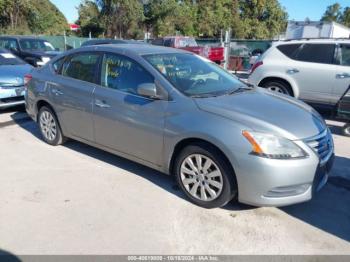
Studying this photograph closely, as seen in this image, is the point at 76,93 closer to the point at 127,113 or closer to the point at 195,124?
the point at 127,113

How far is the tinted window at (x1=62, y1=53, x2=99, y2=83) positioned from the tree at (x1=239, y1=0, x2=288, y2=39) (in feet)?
150

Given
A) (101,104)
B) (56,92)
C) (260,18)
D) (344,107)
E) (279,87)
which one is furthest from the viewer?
(260,18)

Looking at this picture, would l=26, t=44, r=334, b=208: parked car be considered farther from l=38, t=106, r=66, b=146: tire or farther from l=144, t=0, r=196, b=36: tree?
l=144, t=0, r=196, b=36: tree

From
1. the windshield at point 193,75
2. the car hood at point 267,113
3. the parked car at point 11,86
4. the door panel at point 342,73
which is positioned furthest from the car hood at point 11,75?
the door panel at point 342,73

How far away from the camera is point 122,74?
14.3ft

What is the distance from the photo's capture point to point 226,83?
→ 14.7 ft

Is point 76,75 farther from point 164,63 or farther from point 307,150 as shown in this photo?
point 307,150

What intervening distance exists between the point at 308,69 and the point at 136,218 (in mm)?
5815

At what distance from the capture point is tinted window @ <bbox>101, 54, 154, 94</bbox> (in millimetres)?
4148

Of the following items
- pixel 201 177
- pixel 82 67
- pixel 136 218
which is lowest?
pixel 136 218

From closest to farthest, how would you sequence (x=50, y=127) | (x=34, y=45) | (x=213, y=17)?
1. (x=50, y=127)
2. (x=34, y=45)
3. (x=213, y=17)

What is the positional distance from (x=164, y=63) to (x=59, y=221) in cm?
212

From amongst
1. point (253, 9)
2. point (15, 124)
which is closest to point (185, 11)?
point (253, 9)

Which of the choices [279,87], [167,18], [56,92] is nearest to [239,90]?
[56,92]
